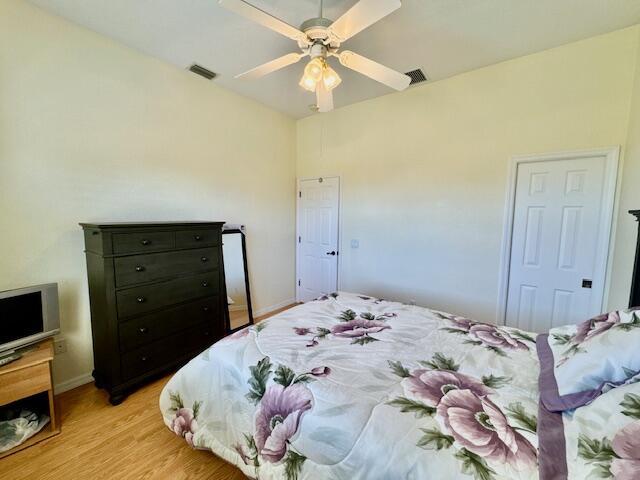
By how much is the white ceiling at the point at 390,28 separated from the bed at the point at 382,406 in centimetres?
217

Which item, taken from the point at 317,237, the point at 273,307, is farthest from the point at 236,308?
the point at 317,237

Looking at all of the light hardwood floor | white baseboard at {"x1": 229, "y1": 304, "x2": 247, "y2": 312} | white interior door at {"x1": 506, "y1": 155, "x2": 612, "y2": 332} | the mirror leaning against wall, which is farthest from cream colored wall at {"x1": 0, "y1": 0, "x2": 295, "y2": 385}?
white interior door at {"x1": 506, "y1": 155, "x2": 612, "y2": 332}

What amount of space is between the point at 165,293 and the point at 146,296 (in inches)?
5.8

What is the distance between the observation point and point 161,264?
88.7 inches

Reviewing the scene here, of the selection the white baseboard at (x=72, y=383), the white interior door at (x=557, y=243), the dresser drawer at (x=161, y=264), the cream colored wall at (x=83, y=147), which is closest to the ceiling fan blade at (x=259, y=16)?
the cream colored wall at (x=83, y=147)

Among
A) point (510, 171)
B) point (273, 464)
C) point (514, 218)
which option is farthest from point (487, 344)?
point (510, 171)

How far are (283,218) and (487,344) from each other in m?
3.08

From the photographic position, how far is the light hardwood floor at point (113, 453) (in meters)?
1.51

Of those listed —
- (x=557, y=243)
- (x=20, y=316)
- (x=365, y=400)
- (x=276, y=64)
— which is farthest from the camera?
(x=557, y=243)

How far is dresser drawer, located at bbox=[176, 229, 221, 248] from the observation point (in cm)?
238

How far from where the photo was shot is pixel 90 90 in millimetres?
2201

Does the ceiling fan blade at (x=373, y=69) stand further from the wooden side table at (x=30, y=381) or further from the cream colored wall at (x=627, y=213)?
the wooden side table at (x=30, y=381)

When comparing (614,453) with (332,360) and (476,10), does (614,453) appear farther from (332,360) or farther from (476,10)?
(476,10)

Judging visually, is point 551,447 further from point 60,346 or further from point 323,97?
point 60,346
